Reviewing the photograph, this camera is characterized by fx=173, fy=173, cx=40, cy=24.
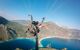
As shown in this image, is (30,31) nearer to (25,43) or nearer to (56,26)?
(25,43)

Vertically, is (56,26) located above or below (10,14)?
A: below

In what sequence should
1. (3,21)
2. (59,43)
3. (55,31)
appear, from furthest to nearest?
(55,31), (59,43), (3,21)

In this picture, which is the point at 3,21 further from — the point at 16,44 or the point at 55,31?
the point at 55,31

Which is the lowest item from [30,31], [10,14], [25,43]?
[25,43]

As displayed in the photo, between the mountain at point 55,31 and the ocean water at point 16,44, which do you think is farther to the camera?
the mountain at point 55,31

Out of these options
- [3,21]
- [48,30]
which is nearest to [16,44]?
[3,21]

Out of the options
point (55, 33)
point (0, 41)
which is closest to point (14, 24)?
point (0, 41)

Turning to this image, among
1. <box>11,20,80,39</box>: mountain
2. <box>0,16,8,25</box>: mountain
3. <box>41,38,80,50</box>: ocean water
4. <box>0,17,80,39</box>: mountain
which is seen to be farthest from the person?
<box>41,38,80,50</box>: ocean water

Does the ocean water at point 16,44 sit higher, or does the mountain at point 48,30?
the mountain at point 48,30

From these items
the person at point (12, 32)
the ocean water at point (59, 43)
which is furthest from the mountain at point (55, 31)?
the person at point (12, 32)

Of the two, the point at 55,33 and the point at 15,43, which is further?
the point at 55,33

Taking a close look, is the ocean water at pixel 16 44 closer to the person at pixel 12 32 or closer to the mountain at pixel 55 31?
the person at pixel 12 32
